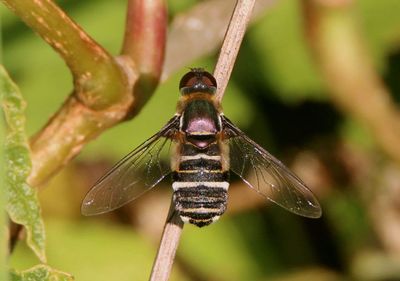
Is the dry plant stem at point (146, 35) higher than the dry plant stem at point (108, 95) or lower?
higher

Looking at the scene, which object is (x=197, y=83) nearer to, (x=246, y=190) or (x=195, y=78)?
(x=195, y=78)

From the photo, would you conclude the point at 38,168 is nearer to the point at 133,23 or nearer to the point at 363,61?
the point at 133,23

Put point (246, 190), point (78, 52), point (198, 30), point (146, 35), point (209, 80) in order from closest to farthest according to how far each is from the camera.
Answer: point (78, 52) < point (146, 35) < point (209, 80) < point (198, 30) < point (246, 190)

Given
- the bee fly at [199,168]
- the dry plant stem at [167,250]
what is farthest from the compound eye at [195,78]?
the dry plant stem at [167,250]

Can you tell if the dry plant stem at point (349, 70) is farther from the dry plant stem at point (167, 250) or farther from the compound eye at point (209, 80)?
the dry plant stem at point (167, 250)

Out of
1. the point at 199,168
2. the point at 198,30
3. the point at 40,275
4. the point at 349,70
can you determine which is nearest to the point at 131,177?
the point at 199,168
